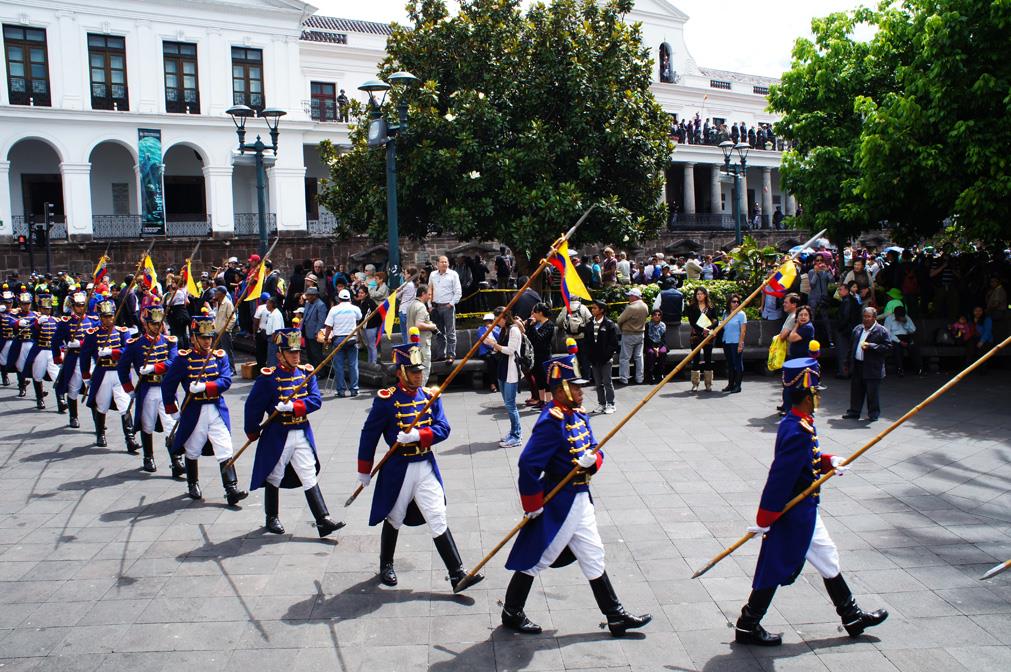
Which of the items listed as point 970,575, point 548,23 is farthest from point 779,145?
point 970,575

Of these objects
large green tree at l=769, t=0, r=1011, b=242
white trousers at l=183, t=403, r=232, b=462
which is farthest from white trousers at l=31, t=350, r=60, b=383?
large green tree at l=769, t=0, r=1011, b=242

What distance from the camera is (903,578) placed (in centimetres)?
680

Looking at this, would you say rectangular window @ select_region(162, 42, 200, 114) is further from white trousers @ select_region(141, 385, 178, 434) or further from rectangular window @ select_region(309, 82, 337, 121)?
white trousers @ select_region(141, 385, 178, 434)

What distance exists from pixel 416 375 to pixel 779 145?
143 feet

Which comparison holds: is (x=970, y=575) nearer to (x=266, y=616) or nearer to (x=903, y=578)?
(x=903, y=578)

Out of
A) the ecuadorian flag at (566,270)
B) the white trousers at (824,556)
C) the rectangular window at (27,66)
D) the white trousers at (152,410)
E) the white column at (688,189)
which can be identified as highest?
the rectangular window at (27,66)

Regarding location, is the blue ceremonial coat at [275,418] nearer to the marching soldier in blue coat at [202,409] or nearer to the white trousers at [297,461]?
the white trousers at [297,461]

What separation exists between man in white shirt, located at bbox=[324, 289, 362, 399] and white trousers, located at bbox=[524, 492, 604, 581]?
29.0ft

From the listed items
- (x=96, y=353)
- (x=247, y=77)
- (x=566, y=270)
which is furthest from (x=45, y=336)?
(x=247, y=77)

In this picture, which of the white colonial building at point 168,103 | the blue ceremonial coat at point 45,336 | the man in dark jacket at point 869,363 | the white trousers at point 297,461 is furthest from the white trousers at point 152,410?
the white colonial building at point 168,103

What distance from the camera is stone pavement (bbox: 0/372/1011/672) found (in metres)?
5.70

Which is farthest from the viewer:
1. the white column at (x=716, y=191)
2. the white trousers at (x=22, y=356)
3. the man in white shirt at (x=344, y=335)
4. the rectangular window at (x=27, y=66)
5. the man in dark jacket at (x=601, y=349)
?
the white column at (x=716, y=191)

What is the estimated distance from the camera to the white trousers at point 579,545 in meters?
5.86

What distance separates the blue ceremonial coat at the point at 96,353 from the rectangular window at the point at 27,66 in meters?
22.2
